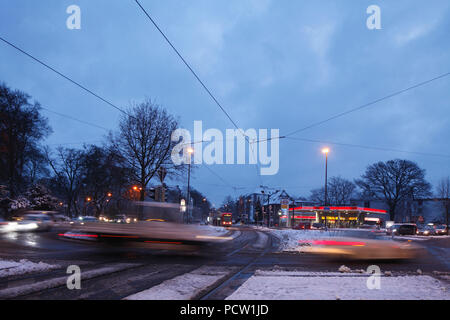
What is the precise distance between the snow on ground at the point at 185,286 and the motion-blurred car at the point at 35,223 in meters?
24.1

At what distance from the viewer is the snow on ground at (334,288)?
19.9 feet

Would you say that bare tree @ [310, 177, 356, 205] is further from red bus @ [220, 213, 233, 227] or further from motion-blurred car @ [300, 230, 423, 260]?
motion-blurred car @ [300, 230, 423, 260]

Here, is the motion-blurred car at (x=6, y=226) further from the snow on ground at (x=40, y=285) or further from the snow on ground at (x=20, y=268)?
the snow on ground at (x=40, y=285)

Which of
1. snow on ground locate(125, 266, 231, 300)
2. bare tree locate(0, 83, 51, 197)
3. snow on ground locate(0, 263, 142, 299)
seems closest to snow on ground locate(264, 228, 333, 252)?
snow on ground locate(125, 266, 231, 300)

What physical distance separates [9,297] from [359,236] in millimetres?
10751

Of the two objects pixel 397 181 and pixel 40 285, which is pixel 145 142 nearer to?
pixel 40 285

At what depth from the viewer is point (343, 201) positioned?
8469cm

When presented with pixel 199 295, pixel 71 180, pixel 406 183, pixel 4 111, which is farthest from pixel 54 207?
pixel 406 183

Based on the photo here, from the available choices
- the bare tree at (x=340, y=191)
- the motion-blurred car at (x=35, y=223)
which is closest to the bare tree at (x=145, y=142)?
the motion-blurred car at (x=35, y=223)

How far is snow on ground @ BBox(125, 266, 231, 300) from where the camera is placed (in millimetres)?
6043

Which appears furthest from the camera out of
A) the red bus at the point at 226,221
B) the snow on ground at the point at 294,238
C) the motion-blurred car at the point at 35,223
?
the red bus at the point at 226,221

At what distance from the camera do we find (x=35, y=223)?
28.5 metres

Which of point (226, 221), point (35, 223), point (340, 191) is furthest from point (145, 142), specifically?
point (340, 191)

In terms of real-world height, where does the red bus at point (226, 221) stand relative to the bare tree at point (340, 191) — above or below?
below
